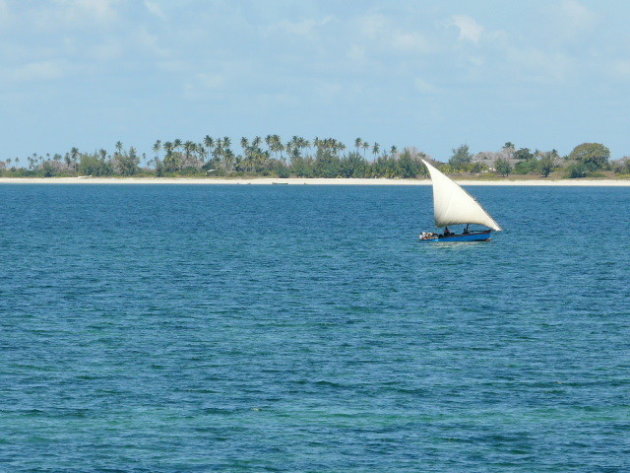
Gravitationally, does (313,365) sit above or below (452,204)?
below

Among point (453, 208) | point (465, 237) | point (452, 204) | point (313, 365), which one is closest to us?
point (313, 365)

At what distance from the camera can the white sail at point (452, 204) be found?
108150 mm

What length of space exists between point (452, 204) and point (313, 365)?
64.5 meters

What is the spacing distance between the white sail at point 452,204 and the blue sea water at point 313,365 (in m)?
13.7

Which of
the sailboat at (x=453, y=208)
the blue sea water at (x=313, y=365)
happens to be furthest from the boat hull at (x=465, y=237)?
the blue sea water at (x=313, y=365)

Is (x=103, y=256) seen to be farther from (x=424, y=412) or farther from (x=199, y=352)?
(x=424, y=412)

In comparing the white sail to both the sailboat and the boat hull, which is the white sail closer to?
the sailboat

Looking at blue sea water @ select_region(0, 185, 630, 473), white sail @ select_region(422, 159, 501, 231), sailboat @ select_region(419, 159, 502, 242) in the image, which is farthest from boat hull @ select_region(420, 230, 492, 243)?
blue sea water @ select_region(0, 185, 630, 473)

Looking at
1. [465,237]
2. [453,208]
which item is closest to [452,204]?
[453,208]

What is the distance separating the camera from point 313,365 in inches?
1816

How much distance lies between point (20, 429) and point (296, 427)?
8803 millimetres

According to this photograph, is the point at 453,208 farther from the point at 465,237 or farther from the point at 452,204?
the point at 465,237

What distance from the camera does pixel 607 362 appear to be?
46656 millimetres

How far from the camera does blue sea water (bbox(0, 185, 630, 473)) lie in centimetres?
3425
